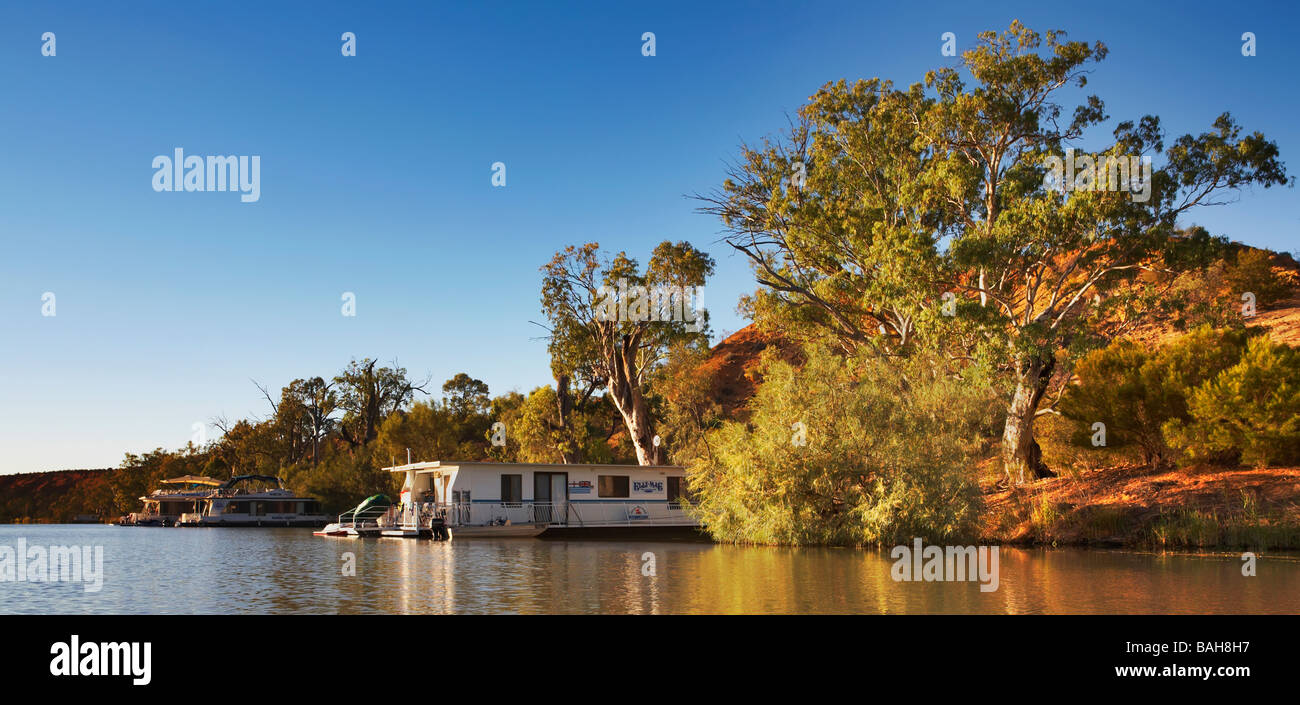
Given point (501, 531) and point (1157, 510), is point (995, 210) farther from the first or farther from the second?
point (501, 531)

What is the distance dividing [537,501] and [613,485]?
126 inches

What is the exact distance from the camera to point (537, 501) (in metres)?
32.5

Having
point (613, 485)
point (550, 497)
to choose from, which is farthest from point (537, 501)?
point (613, 485)

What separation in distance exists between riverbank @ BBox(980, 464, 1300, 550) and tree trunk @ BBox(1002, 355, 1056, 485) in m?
1.01

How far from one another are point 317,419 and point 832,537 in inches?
2229

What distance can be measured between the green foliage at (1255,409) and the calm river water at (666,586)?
5381mm

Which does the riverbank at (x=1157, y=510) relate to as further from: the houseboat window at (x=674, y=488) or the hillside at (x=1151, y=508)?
the houseboat window at (x=674, y=488)

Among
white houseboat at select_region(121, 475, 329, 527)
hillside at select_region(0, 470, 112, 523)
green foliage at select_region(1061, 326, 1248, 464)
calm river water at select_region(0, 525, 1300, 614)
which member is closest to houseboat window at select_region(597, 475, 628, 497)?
calm river water at select_region(0, 525, 1300, 614)

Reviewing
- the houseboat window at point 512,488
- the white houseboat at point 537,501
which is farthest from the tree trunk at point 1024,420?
the houseboat window at point 512,488

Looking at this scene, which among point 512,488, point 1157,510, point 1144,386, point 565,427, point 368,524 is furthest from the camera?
point 565,427

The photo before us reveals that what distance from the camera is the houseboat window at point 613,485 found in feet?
111
